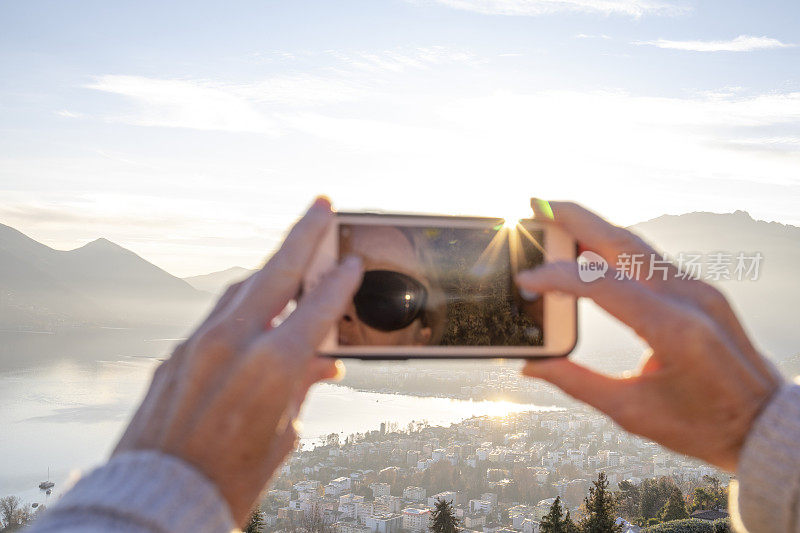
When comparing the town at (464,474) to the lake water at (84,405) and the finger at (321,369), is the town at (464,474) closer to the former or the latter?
the lake water at (84,405)

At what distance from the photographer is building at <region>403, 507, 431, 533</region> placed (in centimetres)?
2500

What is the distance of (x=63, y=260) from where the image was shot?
71062 millimetres

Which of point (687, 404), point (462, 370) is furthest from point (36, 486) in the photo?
point (687, 404)

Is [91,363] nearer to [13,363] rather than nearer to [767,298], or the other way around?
[13,363]

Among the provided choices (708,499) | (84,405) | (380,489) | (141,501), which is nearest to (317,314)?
(141,501)

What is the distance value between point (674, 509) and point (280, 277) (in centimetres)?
2454

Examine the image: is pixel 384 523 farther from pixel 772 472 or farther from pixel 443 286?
pixel 772 472

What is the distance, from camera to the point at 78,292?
69062 mm

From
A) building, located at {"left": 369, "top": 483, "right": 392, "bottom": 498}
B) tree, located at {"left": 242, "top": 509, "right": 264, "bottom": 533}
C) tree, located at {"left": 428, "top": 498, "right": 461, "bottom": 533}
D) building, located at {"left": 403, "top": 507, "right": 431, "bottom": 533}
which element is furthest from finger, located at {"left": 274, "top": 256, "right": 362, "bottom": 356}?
building, located at {"left": 369, "top": 483, "right": 392, "bottom": 498}

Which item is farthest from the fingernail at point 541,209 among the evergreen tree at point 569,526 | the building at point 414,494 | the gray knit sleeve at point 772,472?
the building at point 414,494

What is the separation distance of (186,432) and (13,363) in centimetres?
7422

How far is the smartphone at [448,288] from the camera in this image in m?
1.64

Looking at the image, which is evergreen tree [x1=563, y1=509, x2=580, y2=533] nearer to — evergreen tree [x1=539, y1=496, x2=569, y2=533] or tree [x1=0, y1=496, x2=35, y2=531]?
evergreen tree [x1=539, y1=496, x2=569, y2=533]

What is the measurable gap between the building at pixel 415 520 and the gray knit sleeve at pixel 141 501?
84.4 ft
